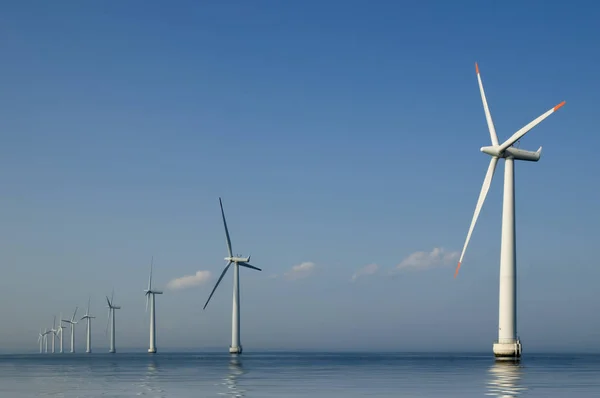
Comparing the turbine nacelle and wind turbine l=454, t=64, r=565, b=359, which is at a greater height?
the turbine nacelle

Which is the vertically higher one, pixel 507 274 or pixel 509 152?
pixel 509 152

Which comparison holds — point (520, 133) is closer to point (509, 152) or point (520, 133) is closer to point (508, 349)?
point (509, 152)

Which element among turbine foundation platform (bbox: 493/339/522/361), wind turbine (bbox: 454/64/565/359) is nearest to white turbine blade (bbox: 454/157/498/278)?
wind turbine (bbox: 454/64/565/359)

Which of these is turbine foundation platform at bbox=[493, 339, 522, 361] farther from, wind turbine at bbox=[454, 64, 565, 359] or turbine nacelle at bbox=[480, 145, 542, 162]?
turbine nacelle at bbox=[480, 145, 542, 162]

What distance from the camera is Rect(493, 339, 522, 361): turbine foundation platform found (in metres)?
115

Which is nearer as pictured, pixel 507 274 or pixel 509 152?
pixel 507 274

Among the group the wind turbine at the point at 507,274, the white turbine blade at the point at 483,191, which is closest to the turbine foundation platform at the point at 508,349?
the wind turbine at the point at 507,274

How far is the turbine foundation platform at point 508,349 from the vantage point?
115 metres

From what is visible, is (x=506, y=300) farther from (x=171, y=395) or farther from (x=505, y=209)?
(x=171, y=395)

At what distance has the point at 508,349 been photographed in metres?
115

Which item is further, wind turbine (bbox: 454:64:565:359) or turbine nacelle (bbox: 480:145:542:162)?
turbine nacelle (bbox: 480:145:542:162)

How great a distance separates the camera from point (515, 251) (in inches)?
4572

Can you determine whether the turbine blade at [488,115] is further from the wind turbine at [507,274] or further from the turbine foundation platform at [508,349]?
the turbine foundation platform at [508,349]

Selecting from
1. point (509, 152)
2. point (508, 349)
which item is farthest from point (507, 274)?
point (509, 152)
